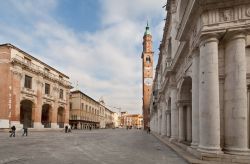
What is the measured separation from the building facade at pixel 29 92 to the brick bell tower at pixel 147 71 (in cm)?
2741

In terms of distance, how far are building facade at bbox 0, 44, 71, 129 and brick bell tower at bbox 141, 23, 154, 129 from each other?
2741 cm

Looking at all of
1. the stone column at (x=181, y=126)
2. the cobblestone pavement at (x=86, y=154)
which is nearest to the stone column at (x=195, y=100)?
the cobblestone pavement at (x=86, y=154)

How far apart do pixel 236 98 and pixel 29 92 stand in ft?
129

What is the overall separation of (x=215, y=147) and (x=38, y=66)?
41.8 metres

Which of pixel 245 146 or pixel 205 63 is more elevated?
pixel 205 63

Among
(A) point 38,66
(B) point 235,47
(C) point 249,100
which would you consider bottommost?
(C) point 249,100

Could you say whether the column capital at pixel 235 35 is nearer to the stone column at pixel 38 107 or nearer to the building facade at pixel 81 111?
the stone column at pixel 38 107

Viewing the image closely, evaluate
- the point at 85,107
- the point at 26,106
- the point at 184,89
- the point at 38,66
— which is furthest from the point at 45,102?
the point at 184,89

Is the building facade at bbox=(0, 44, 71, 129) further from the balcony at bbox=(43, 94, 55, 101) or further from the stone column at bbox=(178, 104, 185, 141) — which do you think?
the stone column at bbox=(178, 104, 185, 141)

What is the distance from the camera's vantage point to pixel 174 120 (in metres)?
19.8

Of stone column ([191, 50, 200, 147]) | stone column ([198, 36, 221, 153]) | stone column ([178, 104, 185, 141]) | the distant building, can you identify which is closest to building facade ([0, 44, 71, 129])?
stone column ([178, 104, 185, 141])

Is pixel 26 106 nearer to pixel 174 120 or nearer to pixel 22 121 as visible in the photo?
pixel 22 121

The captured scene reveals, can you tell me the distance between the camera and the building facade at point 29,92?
38.2 meters

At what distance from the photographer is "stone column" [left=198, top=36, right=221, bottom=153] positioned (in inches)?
378
